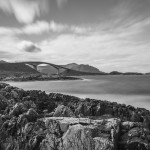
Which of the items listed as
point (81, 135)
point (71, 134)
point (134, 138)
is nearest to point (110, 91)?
point (134, 138)

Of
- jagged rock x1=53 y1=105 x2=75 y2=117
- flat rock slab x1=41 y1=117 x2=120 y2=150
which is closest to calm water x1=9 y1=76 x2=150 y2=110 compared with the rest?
jagged rock x1=53 y1=105 x2=75 y2=117

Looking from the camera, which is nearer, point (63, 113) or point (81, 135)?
point (81, 135)

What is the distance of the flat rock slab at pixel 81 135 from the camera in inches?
349

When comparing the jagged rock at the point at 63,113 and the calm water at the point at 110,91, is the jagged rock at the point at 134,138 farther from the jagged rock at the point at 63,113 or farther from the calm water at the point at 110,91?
the calm water at the point at 110,91

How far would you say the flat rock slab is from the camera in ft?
29.1

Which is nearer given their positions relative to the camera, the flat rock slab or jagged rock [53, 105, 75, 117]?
the flat rock slab

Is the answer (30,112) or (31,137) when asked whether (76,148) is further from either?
(30,112)

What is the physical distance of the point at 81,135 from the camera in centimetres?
913

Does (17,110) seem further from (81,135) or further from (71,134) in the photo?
(81,135)

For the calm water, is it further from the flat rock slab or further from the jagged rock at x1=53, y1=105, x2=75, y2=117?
the flat rock slab

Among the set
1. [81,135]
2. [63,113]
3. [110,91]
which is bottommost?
[110,91]

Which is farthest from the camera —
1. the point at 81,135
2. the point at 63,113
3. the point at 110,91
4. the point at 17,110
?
the point at 110,91

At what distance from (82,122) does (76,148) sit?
1.49 meters

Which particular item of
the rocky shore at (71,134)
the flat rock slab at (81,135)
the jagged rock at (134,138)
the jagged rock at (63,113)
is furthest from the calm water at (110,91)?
the flat rock slab at (81,135)
